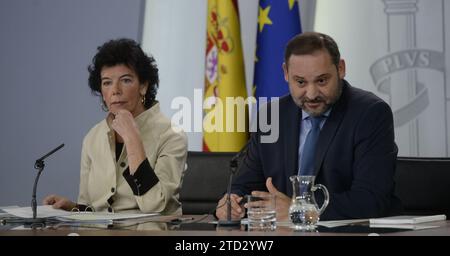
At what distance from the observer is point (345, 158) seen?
2.60 metres

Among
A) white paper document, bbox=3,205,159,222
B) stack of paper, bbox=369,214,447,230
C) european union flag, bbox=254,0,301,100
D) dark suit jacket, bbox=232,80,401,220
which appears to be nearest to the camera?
stack of paper, bbox=369,214,447,230

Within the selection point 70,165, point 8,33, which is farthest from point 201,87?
point 8,33

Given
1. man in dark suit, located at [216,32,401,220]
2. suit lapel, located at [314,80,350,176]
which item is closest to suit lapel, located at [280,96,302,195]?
man in dark suit, located at [216,32,401,220]

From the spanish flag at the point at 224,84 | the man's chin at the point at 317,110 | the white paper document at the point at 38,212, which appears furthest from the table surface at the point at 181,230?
the spanish flag at the point at 224,84

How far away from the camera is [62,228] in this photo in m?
2.08

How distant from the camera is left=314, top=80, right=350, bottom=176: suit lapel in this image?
8.59ft

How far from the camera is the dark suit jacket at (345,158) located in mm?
2434

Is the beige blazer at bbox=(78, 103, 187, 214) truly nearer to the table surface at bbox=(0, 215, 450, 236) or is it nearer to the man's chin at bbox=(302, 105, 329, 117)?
the table surface at bbox=(0, 215, 450, 236)

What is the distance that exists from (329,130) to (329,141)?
49 millimetres

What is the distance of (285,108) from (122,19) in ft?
7.27

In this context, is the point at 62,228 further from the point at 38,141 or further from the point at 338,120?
the point at 38,141

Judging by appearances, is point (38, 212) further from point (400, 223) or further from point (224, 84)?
point (224, 84)

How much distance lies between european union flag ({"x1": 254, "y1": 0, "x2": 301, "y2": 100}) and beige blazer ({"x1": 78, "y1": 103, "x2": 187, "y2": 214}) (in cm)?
128

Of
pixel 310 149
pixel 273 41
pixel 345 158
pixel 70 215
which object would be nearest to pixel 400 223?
pixel 345 158
